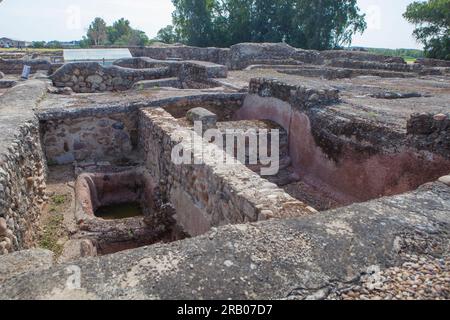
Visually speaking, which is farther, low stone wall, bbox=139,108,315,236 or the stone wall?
the stone wall

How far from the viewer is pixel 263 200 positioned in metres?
3.34

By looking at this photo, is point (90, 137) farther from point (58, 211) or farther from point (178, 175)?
point (178, 175)

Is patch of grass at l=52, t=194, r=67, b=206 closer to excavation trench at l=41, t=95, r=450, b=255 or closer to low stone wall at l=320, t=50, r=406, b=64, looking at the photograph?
excavation trench at l=41, t=95, r=450, b=255

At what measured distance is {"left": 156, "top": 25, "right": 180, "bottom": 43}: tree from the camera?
36.5 meters

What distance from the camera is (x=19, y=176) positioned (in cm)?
475

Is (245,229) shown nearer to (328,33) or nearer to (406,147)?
(406,147)

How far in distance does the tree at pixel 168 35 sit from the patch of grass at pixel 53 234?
107 feet

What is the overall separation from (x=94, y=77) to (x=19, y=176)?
783cm

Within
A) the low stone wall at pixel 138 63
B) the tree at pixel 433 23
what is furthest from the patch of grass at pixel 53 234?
the tree at pixel 433 23

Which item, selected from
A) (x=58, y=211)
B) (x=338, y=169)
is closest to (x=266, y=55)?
(x=338, y=169)

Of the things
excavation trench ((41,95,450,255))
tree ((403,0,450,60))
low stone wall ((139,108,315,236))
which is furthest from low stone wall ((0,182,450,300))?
tree ((403,0,450,60))

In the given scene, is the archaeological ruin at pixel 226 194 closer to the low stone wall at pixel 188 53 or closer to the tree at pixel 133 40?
the low stone wall at pixel 188 53

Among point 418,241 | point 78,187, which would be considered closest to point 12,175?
point 78,187
